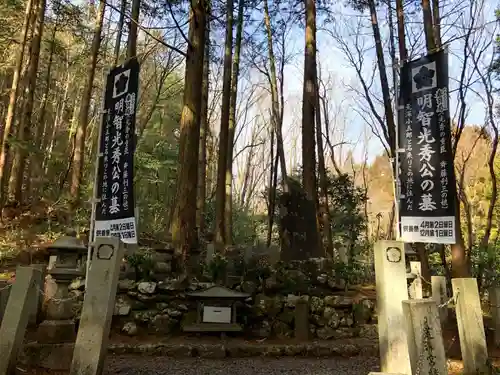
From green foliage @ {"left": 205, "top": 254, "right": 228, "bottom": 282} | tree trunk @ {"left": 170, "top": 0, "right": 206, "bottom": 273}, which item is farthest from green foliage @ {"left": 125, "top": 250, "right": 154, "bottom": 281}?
green foliage @ {"left": 205, "top": 254, "right": 228, "bottom": 282}

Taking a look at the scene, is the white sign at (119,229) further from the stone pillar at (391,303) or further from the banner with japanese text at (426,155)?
the banner with japanese text at (426,155)

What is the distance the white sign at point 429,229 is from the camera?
4816 millimetres

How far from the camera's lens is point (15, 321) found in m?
3.76

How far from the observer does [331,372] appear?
15.9ft

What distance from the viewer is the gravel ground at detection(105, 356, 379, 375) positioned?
4.63m

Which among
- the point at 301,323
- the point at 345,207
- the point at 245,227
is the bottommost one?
the point at 301,323

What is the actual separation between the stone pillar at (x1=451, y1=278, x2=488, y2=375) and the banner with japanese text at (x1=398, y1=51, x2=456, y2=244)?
0.69 metres

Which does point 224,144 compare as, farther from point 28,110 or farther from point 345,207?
point 28,110

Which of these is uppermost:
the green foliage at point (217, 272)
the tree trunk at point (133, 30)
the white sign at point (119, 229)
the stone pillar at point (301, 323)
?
the tree trunk at point (133, 30)

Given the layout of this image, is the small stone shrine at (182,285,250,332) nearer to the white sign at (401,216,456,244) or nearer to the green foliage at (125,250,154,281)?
the green foliage at (125,250,154,281)

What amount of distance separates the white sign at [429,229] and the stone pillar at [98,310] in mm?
3411

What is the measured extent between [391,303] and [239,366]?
214 centimetres

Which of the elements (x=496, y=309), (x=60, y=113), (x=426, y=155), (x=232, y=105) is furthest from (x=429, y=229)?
(x=60, y=113)

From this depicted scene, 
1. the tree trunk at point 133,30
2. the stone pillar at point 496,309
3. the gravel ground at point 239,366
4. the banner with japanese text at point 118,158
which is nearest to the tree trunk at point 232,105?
the tree trunk at point 133,30
